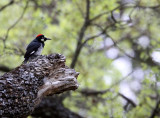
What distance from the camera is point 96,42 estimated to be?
834 centimetres

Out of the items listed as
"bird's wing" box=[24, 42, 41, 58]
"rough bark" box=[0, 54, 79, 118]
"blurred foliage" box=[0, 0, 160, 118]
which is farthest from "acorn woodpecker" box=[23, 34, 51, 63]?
"rough bark" box=[0, 54, 79, 118]

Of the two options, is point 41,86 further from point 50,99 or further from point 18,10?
point 18,10

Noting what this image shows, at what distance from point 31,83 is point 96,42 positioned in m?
4.74

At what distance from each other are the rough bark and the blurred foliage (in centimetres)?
275

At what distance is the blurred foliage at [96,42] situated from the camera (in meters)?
7.62

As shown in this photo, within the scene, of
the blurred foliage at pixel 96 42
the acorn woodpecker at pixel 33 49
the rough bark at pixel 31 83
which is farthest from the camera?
the blurred foliage at pixel 96 42

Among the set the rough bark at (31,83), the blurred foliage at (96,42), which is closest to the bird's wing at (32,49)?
the blurred foliage at (96,42)

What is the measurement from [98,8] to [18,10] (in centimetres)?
454

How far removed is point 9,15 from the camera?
11.2 metres

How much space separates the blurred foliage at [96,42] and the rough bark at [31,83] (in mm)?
2745

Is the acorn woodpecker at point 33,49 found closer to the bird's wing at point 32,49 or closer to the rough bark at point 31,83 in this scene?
the bird's wing at point 32,49

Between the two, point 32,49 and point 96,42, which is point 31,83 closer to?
point 32,49

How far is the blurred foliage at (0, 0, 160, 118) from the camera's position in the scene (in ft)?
25.0

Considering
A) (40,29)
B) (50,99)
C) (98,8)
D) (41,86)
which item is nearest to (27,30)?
(40,29)
